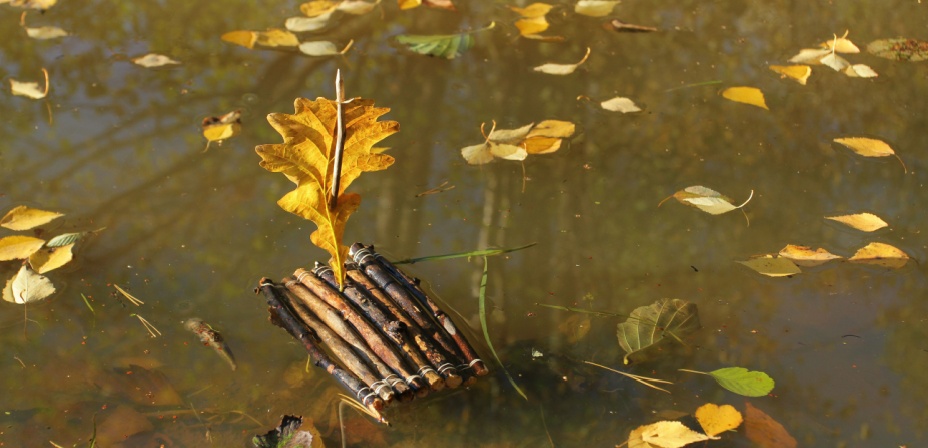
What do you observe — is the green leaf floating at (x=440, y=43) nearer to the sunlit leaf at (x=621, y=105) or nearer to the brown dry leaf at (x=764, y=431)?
the sunlit leaf at (x=621, y=105)

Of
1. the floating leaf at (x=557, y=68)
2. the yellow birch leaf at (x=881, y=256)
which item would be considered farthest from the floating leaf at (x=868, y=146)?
the floating leaf at (x=557, y=68)

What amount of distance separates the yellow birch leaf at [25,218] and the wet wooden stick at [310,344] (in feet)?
2.37

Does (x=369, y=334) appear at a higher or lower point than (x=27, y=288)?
higher

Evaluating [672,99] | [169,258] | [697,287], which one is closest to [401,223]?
[169,258]

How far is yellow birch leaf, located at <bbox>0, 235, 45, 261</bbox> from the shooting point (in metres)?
2.36

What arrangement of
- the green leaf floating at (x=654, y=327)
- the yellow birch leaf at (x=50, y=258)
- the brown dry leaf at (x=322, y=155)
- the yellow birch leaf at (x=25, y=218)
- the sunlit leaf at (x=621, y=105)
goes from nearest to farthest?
the brown dry leaf at (x=322, y=155), the green leaf floating at (x=654, y=327), the yellow birch leaf at (x=50, y=258), the yellow birch leaf at (x=25, y=218), the sunlit leaf at (x=621, y=105)

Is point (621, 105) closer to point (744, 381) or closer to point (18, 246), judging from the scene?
point (744, 381)

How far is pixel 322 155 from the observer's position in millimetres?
2010

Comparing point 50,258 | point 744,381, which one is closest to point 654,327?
point 744,381

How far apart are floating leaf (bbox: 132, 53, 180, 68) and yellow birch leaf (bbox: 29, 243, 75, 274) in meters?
1.00

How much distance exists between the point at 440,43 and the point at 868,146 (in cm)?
152

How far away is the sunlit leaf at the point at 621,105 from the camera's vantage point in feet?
9.78

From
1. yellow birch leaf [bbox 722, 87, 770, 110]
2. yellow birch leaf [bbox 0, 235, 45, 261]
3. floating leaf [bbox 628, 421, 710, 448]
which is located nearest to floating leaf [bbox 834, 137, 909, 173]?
yellow birch leaf [bbox 722, 87, 770, 110]

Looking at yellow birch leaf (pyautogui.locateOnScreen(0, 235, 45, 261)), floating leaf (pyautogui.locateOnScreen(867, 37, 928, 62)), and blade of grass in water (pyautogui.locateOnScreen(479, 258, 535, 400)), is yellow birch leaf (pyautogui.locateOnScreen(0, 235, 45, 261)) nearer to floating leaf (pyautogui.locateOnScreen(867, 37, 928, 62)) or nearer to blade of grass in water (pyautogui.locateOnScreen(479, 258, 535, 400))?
blade of grass in water (pyautogui.locateOnScreen(479, 258, 535, 400))
